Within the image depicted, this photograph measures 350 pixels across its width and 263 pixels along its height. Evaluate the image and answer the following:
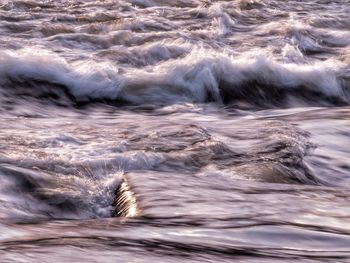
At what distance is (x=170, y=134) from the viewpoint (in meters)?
4.51

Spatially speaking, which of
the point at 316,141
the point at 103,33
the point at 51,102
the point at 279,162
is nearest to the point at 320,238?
the point at 279,162

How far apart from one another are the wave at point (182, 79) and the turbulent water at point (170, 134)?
Result: 14 mm

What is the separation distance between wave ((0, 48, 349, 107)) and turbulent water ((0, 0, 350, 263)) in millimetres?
14

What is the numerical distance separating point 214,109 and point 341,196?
2.72 metres

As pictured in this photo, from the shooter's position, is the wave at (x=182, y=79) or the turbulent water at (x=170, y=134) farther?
the wave at (x=182, y=79)

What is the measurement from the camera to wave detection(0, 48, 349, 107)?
20.0 ft

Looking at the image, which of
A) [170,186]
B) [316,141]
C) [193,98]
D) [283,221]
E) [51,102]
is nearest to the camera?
[283,221]

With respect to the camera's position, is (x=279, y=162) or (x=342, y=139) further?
(x=342, y=139)

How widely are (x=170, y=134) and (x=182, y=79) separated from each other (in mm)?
1976

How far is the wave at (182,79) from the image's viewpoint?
20.0ft

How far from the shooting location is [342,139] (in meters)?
4.80

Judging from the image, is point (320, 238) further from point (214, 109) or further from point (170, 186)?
point (214, 109)

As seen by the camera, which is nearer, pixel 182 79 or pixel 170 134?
pixel 170 134

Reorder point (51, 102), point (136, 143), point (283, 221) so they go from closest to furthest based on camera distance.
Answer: point (283, 221) < point (136, 143) < point (51, 102)
